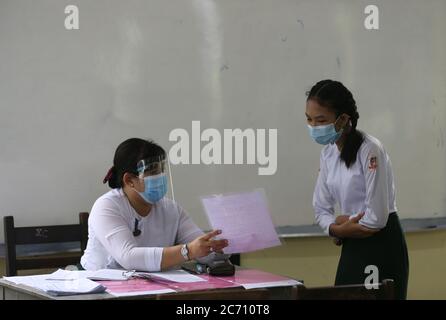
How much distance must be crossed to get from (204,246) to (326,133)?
0.71m

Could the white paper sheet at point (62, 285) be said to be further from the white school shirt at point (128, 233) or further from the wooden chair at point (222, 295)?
the wooden chair at point (222, 295)

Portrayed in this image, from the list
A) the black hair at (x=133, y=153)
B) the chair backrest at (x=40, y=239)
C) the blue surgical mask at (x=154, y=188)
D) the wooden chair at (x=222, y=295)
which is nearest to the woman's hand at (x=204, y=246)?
the blue surgical mask at (x=154, y=188)

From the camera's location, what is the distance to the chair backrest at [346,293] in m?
2.40

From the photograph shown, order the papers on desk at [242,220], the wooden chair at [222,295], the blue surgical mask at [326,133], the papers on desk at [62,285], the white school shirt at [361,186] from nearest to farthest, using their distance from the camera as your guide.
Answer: the wooden chair at [222,295], the papers on desk at [62,285], the papers on desk at [242,220], the white school shirt at [361,186], the blue surgical mask at [326,133]

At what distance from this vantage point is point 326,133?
10.9 feet

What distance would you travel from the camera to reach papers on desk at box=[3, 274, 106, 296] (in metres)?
2.67

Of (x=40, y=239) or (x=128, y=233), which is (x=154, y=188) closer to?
(x=128, y=233)

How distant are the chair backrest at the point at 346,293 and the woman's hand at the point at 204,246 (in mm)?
665

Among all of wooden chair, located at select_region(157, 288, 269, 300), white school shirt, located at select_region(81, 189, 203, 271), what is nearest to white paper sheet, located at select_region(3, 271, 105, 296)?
white school shirt, located at select_region(81, 189, 203, 271)

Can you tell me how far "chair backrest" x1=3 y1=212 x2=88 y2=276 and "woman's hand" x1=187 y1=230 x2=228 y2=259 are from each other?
966mm

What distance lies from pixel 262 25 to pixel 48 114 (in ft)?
4.01

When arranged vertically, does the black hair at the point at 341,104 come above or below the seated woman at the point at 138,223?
above

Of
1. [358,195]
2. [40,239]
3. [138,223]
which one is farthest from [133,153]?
[358,195]
